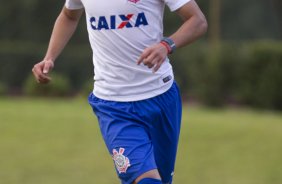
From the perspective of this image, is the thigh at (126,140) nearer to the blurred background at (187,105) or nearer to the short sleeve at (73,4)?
the short sleeve at (73,4)

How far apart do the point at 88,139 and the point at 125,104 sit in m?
8.00

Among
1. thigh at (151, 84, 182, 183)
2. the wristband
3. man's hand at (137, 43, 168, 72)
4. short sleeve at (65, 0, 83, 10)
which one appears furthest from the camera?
short sleeve at (65, 0, 83, 10)

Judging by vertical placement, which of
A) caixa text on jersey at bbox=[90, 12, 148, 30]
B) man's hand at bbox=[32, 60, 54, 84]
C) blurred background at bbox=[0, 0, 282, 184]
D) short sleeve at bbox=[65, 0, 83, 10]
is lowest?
blurred background at bbox=[0, 0, 282, 184]

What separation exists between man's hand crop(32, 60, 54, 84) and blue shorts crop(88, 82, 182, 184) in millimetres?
354

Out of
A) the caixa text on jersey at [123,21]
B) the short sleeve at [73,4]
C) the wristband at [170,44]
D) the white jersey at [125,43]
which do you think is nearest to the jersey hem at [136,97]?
the white jersey at [125,43]

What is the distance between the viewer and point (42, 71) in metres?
5.18

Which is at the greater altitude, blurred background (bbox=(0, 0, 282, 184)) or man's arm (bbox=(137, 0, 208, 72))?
man's arm (bbox=(137, 0, 208, 72))

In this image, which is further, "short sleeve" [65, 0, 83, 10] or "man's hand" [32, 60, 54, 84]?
"short sleeve" [65, 0, 83, 10]

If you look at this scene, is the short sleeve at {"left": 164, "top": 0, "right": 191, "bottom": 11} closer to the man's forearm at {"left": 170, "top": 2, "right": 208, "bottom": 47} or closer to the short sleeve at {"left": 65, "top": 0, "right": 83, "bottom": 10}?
the man's forearm at {"left": 170, "top": 2, "right": 208, "bottom": 47}

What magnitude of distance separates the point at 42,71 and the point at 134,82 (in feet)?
2.09

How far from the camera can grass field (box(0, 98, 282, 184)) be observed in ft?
32.2

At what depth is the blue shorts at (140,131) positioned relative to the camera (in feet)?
16.0

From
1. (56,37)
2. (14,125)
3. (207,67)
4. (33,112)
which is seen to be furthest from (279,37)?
(56,37)

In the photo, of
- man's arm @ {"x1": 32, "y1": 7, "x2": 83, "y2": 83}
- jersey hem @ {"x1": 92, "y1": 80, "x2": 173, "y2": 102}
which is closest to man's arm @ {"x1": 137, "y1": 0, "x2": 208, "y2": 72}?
jersey hem @ {"x1": 92, "y1": 80, "x2": 173, "y2": 102}
